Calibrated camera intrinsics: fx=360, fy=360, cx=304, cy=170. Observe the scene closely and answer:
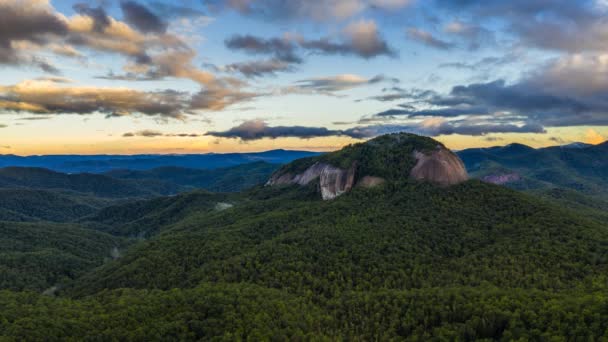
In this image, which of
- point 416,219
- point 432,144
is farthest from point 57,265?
point 432,144

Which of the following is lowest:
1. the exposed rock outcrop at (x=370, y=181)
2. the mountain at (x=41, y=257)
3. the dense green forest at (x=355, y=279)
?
the mountain at (x=41, y=257)

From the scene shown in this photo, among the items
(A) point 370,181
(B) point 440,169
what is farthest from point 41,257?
(B) point 440,169

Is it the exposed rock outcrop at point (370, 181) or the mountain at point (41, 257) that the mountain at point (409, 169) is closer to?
the exposed rock outcrop at point (370, 181)

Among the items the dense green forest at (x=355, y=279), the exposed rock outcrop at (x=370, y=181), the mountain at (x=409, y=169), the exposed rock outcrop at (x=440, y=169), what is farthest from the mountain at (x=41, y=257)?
the exposed rock outcrop at (x=440, y=169)

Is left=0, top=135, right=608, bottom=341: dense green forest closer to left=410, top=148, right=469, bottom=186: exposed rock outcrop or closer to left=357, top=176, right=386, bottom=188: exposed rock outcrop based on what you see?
left=410, top=148, right=469, bottom=186: exposed rock outcrop

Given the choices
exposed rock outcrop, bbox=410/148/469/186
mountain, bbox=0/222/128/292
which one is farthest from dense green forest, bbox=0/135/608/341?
exposed rock outcrop, bbox=410/148/469/186

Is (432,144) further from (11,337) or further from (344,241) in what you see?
(11,337)
